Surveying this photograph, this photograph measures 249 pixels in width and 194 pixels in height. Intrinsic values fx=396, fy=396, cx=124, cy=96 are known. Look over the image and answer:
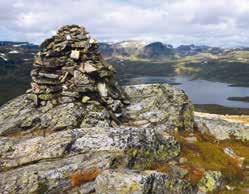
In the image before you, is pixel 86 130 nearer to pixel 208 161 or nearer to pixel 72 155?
pixel 72 155

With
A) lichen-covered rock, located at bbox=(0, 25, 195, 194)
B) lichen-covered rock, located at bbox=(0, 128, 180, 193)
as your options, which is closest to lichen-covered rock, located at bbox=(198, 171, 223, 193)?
lichen-covered rock, located at bbox=(0, 25, 195, 194)

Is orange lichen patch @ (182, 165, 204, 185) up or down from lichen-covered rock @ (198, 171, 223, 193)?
up

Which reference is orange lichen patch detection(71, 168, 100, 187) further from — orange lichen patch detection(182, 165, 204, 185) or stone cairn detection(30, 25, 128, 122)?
stone cairn detection(30, 25, 128, 122)

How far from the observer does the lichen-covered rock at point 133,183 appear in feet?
72.2

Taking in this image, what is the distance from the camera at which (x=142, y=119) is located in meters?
38.4

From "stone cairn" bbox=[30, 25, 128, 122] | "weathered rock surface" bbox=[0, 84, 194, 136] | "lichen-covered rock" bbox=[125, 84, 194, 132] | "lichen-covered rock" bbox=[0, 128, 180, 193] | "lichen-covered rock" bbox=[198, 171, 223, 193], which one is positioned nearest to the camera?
"lichen-covered rock" bbox=[0, 128, 180, 193]

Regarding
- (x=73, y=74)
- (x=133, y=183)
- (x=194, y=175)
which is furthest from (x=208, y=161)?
(x=73, y=74)

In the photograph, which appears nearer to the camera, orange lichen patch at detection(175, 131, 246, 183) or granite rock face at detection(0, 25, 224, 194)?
granite rock face at detection(0, 25, 224, 194)

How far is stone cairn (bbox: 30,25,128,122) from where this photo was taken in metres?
36.9

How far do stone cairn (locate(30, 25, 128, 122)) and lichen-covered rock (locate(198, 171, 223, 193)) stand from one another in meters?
12.0

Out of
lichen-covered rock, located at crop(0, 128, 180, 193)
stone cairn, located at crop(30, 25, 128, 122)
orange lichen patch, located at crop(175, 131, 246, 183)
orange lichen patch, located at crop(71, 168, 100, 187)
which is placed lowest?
orange lichen patch, located at crop(175, 131, 246, 183)

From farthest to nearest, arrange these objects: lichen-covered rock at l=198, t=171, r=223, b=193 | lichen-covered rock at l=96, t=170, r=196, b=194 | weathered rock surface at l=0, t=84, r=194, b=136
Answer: weathered rock surface at l=0, t=84, r=194, b=136 < lichen-covered rock at l=198, t=171, r=223, b=193 < lichen-covered rock at l=96, t=170, r=196, b=194

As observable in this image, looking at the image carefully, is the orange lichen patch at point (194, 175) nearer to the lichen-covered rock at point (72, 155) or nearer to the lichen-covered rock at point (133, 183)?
the lichen-covered rock at point (72, 155)

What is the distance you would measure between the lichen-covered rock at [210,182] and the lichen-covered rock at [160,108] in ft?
35.9
